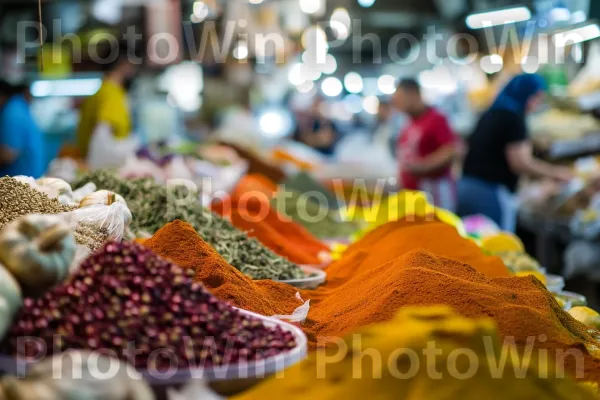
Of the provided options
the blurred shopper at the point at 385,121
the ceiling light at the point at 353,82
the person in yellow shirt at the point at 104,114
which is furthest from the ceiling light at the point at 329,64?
the ceiling light at the point at 353,82

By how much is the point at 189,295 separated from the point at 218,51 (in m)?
5.43

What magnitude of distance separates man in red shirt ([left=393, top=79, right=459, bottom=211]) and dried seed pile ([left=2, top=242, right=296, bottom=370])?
12.8 ft

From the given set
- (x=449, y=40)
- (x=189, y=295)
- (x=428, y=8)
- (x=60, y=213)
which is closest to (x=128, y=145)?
(x=60, y=213)

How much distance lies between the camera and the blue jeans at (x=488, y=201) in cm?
488

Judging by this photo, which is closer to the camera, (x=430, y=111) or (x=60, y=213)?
(x=60, y=213)

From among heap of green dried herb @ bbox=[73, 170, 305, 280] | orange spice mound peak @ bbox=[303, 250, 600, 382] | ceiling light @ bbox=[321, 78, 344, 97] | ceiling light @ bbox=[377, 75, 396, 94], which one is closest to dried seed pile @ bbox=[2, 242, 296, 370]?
orange spice mound peak @ bbox=[303, 250, 600, 382]

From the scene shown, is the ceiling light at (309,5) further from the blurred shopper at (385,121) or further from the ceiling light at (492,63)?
the blurred shopper at (385,121)

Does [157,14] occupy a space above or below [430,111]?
above

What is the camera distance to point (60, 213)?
1.69 metres

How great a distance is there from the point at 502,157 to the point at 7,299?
13.4 feet

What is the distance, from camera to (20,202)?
1682 mm

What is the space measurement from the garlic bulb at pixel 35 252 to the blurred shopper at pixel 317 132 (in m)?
9.49

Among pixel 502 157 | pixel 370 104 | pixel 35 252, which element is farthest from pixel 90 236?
pixel 370 104

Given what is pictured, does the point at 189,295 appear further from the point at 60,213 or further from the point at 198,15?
the point at 198,15
